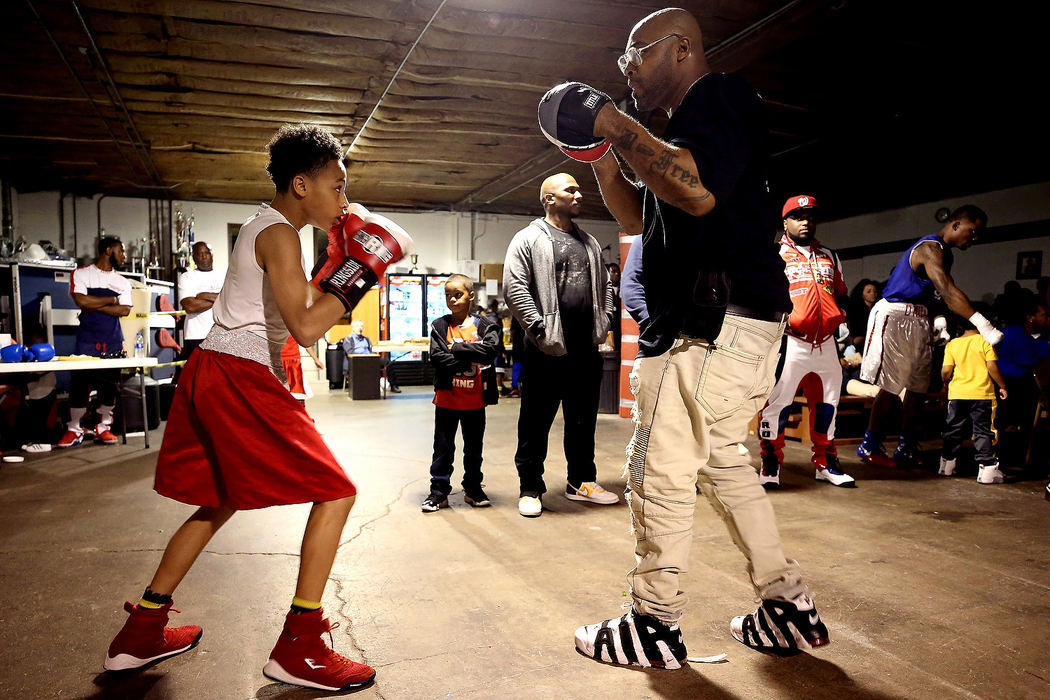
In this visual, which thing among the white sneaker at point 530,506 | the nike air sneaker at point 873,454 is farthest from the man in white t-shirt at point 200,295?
the nike air sneaker at point 873,454

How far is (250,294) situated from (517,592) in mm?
1394

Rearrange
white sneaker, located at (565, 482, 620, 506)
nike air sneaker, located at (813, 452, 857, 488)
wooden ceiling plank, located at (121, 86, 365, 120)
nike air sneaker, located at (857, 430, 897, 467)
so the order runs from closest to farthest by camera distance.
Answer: white sneaker, located at (565, 482, 620, 506) < nike air sneaker, located at (813, 452, 857, 488) < nike air sneaker, located at (857, 430, 897, 467) < wooden ceiling plank, located at (121, 86, 365, 120)

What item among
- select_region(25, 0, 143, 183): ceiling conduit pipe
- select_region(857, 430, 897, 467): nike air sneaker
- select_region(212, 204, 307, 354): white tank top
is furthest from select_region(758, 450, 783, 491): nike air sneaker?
select_region(25, 0, 143, 183): ceiling conduit pipe

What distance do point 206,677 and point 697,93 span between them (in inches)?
80.0

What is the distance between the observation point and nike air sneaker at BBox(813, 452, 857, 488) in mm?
3957

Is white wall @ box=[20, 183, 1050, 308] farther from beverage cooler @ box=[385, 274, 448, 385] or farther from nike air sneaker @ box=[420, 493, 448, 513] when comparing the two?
nike air sneaker @ box=[420, 493, 448, 513]

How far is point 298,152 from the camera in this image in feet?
5.76

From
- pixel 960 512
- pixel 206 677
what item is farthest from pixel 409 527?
pixel 960 512

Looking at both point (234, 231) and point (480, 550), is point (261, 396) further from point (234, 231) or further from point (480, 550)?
point (234, 231)

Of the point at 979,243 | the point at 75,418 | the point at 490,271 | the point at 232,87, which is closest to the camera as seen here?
the point at 75,418

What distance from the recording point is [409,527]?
3082 mm

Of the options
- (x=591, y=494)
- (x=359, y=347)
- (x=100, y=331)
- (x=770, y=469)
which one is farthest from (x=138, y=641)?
(x=359, y=347)

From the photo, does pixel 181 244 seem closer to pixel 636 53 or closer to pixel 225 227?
pixel 225 227

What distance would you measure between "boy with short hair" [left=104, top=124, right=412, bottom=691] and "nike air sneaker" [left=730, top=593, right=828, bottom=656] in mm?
1118
